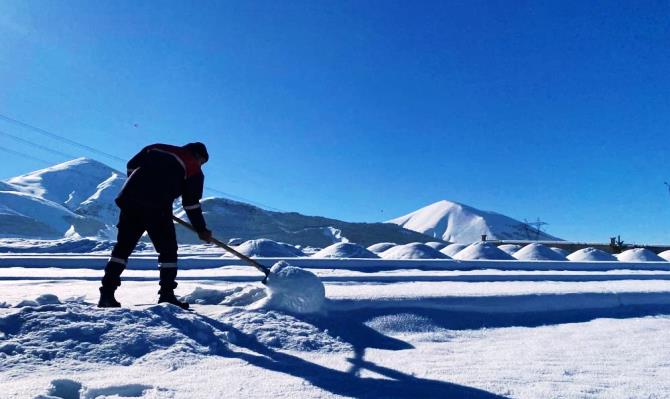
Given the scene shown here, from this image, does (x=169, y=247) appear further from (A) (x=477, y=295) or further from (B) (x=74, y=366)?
(A) (x=477, y=295)

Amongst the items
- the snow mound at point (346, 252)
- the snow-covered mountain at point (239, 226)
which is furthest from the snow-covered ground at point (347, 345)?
the snow-covered mountain at point (239, 226)

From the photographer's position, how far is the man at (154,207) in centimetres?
286

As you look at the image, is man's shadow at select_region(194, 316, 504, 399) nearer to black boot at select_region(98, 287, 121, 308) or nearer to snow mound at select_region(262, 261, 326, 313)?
snow mound at select_region(262, 261, 326, 313)

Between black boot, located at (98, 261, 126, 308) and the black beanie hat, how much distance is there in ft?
2.90

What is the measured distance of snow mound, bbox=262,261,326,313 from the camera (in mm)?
2895

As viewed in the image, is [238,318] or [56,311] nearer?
[56,311]

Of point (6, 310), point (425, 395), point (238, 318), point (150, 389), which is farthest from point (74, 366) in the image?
point (425, 395)

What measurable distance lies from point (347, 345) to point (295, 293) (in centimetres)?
55

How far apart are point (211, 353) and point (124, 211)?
122cm

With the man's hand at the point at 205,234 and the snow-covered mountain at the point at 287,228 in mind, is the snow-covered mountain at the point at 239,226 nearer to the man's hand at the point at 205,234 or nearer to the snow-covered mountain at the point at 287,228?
the snow-covered mountain at the point at 287,228

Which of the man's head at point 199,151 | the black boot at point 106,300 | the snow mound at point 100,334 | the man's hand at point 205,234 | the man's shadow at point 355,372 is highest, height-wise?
the man's head at point 199,151

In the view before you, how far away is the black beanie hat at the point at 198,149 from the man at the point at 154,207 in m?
0.07

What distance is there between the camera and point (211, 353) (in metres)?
2.17

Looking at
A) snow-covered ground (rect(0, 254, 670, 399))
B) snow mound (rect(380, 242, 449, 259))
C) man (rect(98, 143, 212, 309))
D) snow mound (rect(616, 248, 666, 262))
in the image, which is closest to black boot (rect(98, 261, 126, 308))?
man (rect(98, 143, 212, 309))
